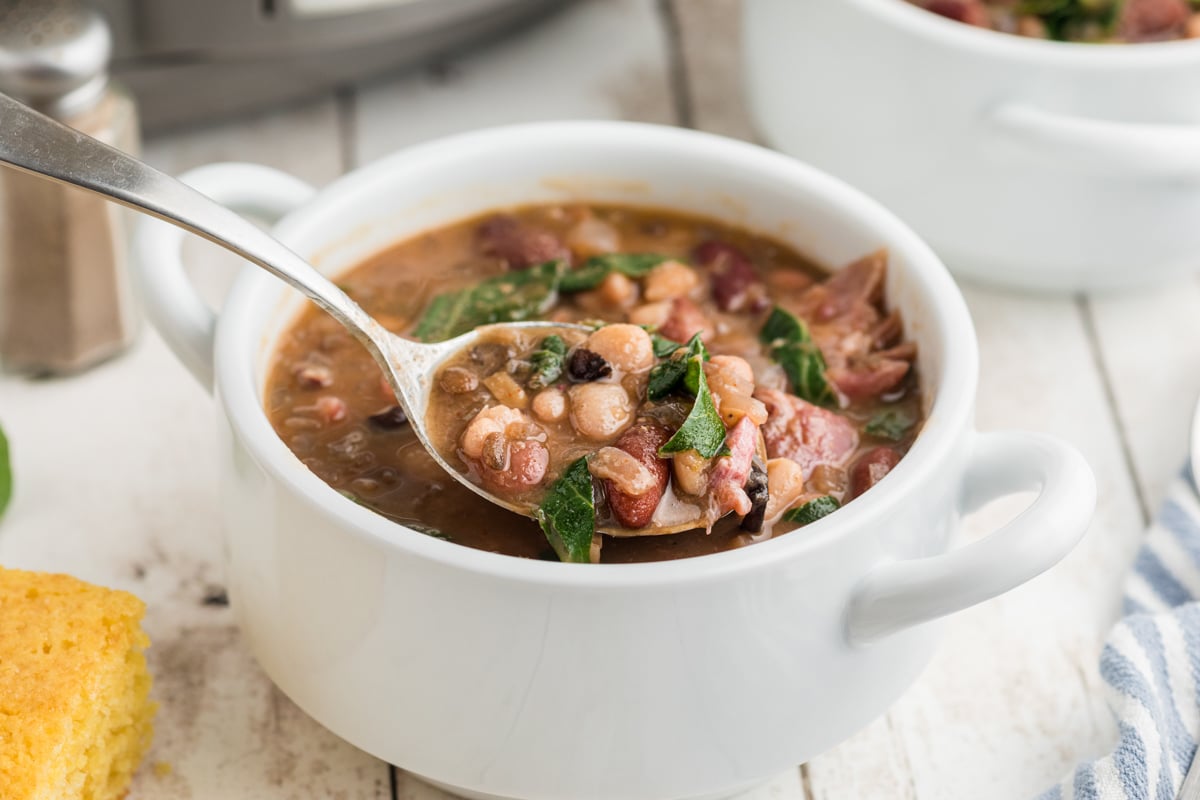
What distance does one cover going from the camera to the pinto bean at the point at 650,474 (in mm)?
1742

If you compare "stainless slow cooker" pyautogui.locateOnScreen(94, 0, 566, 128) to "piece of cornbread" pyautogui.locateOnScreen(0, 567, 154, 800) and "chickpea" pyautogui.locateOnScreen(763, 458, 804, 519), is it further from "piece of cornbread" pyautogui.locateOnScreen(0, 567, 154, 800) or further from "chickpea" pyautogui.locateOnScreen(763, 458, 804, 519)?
"chickpea" pyautogui.locateOnScreen(763, 458, 804, 519)

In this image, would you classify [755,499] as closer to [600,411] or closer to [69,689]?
[600,411]

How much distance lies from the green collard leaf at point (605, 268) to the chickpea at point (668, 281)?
0.02 m

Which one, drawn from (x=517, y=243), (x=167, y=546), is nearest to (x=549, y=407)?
(x=517, y=243)

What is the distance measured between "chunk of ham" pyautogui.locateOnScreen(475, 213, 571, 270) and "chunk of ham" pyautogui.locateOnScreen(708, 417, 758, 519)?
0.60 meters

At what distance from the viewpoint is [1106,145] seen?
99.0 inches

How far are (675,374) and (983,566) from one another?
457 mm

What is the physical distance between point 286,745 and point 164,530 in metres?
0.51

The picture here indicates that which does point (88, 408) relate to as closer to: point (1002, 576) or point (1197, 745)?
point (1002, 576)

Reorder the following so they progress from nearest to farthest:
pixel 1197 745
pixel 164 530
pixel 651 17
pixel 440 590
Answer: pixel 440 590 < pixel 1197 745 < pixel 164 530 < pixel 651 17

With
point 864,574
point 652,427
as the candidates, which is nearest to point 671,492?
point 652,427

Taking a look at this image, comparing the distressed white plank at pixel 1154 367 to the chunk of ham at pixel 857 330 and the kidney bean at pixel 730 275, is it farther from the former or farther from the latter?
the kidney bean at pixel 730 275

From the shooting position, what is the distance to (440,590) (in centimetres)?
161

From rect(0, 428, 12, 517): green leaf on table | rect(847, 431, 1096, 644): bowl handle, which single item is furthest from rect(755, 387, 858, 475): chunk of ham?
rect(0, 428, 12, 517): green leaf on table
